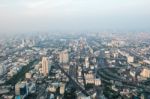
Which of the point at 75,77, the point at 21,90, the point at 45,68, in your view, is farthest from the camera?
the point at 45,68

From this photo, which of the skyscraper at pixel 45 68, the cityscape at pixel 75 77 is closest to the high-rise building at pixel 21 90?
the cityscape at pixel 75 77

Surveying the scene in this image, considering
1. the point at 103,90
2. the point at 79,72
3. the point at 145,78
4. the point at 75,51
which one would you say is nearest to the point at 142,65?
the point at 145,78

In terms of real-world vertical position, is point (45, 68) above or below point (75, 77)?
above

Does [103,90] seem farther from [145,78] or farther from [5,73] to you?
[5,73]

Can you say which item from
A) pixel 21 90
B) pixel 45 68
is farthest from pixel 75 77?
pixel 21 90

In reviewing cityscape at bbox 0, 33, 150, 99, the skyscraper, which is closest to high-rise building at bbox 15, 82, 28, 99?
cityscape at bbox 0, 33, 150, 99

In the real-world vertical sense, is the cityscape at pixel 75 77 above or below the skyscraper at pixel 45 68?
below

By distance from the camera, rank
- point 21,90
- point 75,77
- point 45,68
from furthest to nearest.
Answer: point 45,68
point 75,77
point 21,90

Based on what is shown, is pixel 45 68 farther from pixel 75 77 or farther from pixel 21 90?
pixel 21 90

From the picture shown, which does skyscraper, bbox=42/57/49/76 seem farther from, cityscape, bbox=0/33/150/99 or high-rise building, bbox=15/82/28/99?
high-rise building, bbox=15/82/28/99

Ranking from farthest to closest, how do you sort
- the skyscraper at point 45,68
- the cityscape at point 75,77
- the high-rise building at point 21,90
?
1. the skyscraper at point 45,68
2. the cityscape at point 75,77
3. the high-rise building at point 21,90

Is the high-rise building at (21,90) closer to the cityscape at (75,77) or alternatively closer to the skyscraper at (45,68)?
the cityscape at (75,77)
